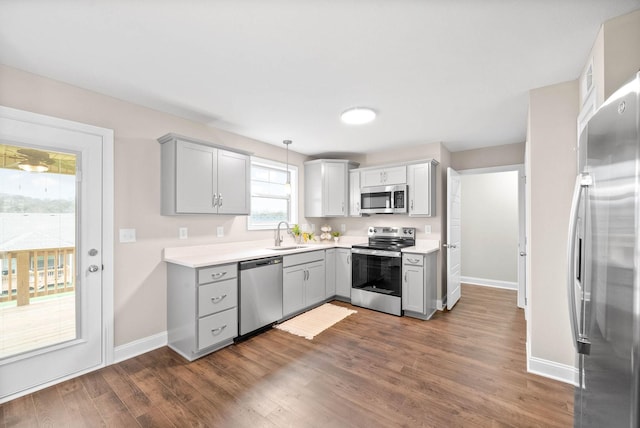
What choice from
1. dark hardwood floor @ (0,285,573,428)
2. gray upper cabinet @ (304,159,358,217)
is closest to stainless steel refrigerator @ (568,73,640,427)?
dark hardwood floor @ (0,285,573,428)

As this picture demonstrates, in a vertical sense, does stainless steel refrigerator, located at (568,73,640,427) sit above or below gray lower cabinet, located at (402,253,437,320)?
above

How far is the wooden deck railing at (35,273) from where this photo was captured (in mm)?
2049

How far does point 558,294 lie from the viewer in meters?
2.24

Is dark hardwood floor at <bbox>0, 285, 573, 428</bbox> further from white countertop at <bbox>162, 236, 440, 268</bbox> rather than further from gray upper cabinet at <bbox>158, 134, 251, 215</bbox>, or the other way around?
gray upper cabinet at <bbox>158, 134, 251, 215</bbox>

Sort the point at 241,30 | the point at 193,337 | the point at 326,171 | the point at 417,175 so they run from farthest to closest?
the point at 326,171
the point at 417,175
the point at 193,337
the point at 241,30

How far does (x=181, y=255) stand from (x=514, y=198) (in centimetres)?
582

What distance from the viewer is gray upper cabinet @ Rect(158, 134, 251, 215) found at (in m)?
2.75

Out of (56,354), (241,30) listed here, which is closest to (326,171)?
(241,30)

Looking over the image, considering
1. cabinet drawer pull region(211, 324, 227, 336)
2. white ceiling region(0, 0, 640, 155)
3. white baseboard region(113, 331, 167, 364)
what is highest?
white ceiling region(0, 0, 640, 155)

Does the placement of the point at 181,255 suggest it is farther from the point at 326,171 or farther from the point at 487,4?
the point at 487,4

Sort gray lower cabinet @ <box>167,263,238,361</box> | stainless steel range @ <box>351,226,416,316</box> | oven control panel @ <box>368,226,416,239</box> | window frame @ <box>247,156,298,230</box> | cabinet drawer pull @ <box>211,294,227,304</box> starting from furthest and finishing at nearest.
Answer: oven control panel @ <box>368,226,416,239</box> → window frame @ <box>247,156,298,230</box> → stainless steel range @ <box>351,226,416,316</box> → cabinet drawer pull @ <box>211,294,227,304</box> → gray lower cabinet @ <box>167,263,238,361</box>

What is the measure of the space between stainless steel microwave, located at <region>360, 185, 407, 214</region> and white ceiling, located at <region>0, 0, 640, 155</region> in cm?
141

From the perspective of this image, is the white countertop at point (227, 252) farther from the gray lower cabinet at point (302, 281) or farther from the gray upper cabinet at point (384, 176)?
the gray upper cabinet at point (384, 176)

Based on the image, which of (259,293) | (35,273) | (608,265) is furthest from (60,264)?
(608,265)
